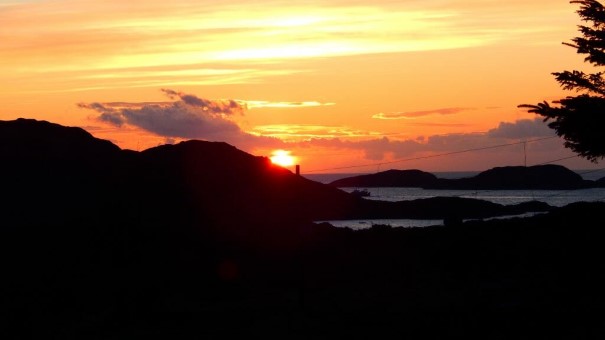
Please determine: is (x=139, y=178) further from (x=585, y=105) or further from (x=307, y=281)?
(x=585, y=105)

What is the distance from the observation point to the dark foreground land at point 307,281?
85.3 feet

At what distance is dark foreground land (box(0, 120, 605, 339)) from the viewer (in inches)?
1024

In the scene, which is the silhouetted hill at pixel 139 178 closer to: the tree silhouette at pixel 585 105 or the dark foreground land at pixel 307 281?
the dark foreground land at pixel 307 281

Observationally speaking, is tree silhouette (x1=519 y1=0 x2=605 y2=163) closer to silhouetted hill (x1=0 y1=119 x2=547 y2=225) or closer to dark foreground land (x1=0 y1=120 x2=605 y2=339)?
dark foreground land (x1=0 y1=120 x2=605 y2=339)

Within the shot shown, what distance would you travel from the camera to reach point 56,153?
10625cm

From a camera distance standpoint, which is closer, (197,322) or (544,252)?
(197,322)

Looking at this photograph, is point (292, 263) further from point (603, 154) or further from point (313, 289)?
point (603, 154)

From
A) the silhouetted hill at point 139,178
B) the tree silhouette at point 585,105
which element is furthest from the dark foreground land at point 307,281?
the silhouetted hill at point 139,178

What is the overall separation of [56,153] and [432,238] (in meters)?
73.0

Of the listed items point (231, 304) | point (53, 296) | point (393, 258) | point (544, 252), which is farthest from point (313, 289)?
point (53, 296)

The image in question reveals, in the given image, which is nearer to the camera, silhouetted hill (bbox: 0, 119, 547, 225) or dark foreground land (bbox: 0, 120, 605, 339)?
dark foreground land (bbox: 0, 120, 605, 339)

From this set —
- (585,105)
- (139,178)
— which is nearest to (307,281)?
(585,105)

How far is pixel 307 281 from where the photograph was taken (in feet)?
123

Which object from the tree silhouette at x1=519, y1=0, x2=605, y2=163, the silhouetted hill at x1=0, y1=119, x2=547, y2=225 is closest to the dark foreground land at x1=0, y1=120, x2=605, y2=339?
the tree silhouette at x1=519, y1=0, x2=605, y2=163
